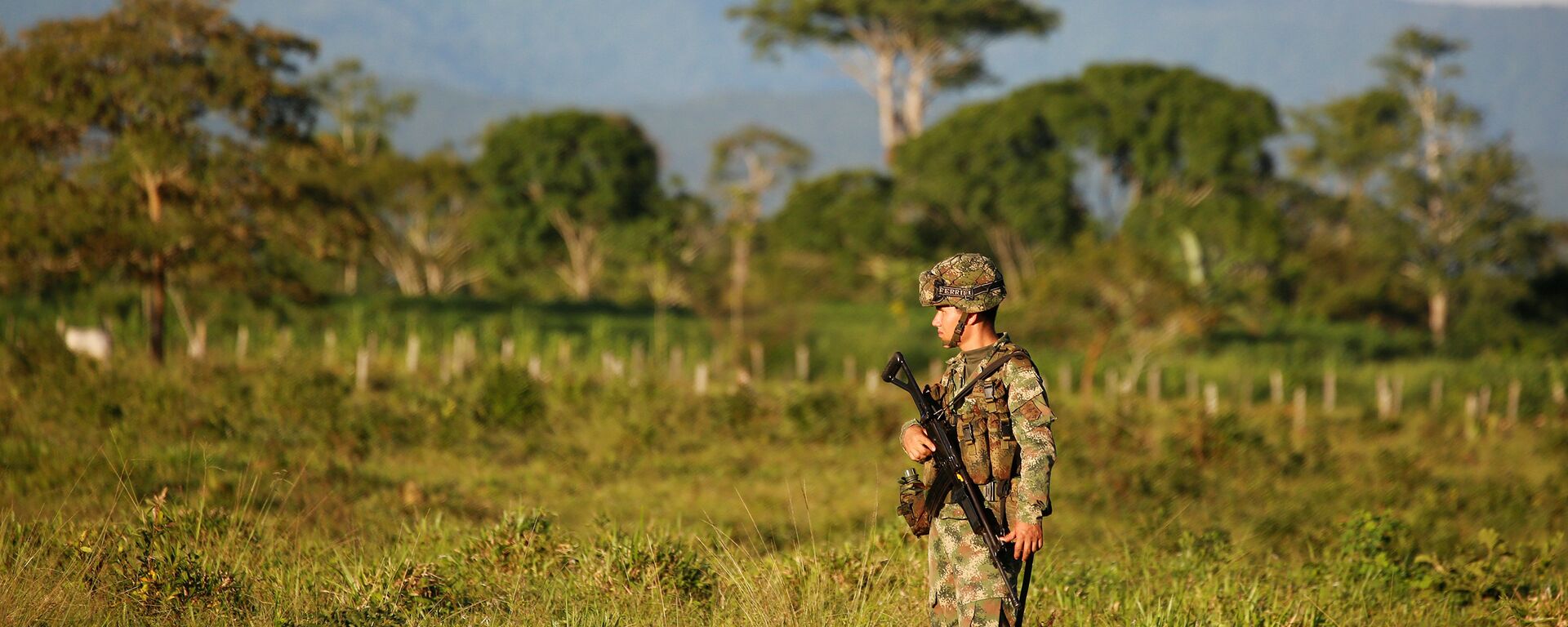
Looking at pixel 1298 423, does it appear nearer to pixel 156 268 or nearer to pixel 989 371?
pixel 156 268

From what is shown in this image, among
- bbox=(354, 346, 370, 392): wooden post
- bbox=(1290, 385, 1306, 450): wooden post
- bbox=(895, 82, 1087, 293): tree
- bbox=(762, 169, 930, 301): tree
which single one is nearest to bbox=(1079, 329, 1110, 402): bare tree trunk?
bbox=(1290, 385, 1306, 450): wooden post

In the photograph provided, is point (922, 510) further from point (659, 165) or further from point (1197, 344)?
point (659, 165)

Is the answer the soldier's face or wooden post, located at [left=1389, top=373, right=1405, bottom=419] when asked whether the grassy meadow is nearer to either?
wooden post, located at [left=1389, top=373, right=1405, bottom=419]

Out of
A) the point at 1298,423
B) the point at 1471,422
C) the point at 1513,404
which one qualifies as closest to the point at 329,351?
the point at 1298,423

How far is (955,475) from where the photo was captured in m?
5.29

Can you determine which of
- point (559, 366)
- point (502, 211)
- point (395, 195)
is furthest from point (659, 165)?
point (559, 366)

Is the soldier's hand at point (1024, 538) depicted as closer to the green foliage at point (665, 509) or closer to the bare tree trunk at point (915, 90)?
the green foliage at point (665, 509)

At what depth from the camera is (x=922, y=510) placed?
547 centimetres

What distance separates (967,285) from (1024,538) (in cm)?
90

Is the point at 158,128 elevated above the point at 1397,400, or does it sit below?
above

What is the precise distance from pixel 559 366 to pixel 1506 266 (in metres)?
32.9

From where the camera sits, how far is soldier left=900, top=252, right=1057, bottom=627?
5.21 m

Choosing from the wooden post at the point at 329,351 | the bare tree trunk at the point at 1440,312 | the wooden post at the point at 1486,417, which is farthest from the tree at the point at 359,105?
the wooden post at the point at 1486,417

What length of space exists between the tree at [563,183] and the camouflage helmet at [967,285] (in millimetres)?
40317
